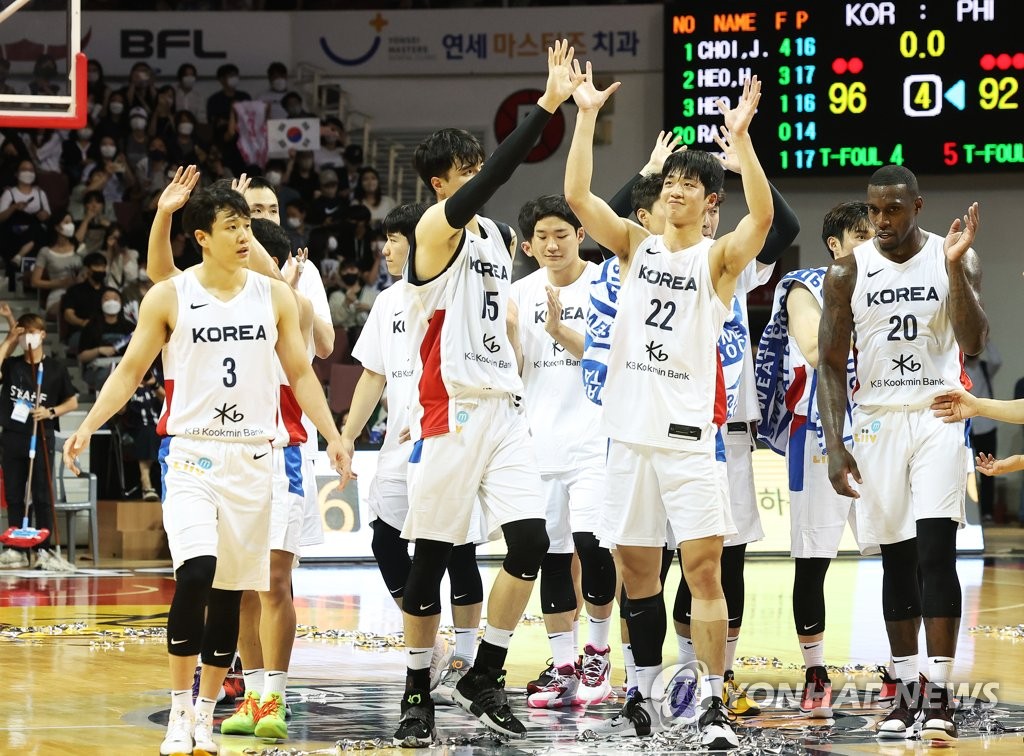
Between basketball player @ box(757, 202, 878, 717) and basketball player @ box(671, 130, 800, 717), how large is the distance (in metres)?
0.19

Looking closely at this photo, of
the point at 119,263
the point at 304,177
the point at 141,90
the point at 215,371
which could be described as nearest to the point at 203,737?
the point at 215,371

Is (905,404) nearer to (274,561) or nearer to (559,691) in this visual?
(559,691)

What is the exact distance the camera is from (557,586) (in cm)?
754

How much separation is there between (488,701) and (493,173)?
220 centimetres

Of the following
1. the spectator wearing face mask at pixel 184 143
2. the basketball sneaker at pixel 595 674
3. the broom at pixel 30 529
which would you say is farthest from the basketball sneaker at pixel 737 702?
the spectator wearing face mask at pixel 184 143

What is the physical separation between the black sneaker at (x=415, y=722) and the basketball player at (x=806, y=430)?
192 centimetres

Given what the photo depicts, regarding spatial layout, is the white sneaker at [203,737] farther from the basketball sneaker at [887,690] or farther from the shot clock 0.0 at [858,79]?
the shot clock 0.0 at [858,79]

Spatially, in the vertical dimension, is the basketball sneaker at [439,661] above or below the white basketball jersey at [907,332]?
below

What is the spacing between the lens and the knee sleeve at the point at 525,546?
20.5 feet

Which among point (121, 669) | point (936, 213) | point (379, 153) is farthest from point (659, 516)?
point (379, 153)

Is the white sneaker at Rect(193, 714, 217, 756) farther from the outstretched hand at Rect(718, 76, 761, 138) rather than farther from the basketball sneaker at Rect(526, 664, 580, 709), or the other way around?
the outstretched hand at Rect(718, 76, 761, 138)

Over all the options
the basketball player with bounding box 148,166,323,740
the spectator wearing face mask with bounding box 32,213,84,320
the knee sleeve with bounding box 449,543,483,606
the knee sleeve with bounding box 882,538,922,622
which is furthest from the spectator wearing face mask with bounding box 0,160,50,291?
the knee sleeve with bounding box 882,538,922,622

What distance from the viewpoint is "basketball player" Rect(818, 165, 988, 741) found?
6.30m

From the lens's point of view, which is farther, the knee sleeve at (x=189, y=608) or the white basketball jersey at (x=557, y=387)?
the white basketball jersey at (x=557, y=387)
